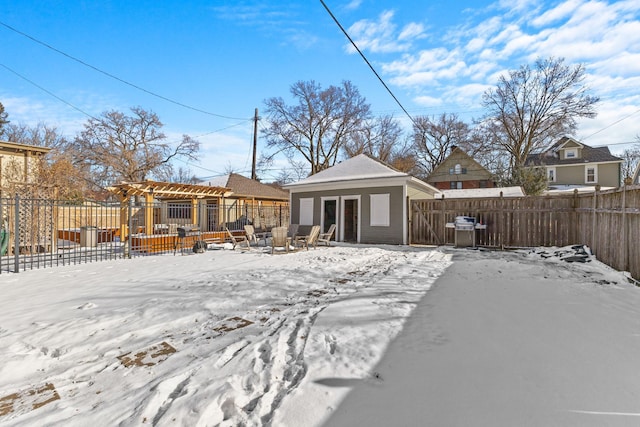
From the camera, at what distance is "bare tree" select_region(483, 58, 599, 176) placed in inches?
990

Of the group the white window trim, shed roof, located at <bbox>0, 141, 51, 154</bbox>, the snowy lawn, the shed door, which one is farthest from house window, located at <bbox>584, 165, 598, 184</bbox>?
shed roof, located at <bbox>0, 141, 51, 154</bbox>

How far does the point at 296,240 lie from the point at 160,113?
23.9 m

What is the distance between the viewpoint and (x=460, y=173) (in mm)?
33031

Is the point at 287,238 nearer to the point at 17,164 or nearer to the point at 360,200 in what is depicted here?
the point at 360,200

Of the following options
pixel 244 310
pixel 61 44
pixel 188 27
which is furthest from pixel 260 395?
pixel 61 44

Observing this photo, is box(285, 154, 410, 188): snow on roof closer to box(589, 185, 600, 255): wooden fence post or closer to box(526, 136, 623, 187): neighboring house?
box(589, 185, 600, 255): wooden fence post

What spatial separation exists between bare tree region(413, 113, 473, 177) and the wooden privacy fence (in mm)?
26886

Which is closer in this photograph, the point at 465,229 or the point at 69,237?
the point at 465,229

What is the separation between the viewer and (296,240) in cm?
1097

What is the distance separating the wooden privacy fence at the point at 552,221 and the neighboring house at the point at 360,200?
76 cm

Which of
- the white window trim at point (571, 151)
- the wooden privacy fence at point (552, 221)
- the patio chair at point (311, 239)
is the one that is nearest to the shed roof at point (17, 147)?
the patio chair at point (311, 239)

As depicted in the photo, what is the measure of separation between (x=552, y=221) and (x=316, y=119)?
2273cm

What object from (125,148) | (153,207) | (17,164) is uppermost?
(125,148)

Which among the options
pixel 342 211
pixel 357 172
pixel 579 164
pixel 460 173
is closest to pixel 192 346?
pixel 342 211
